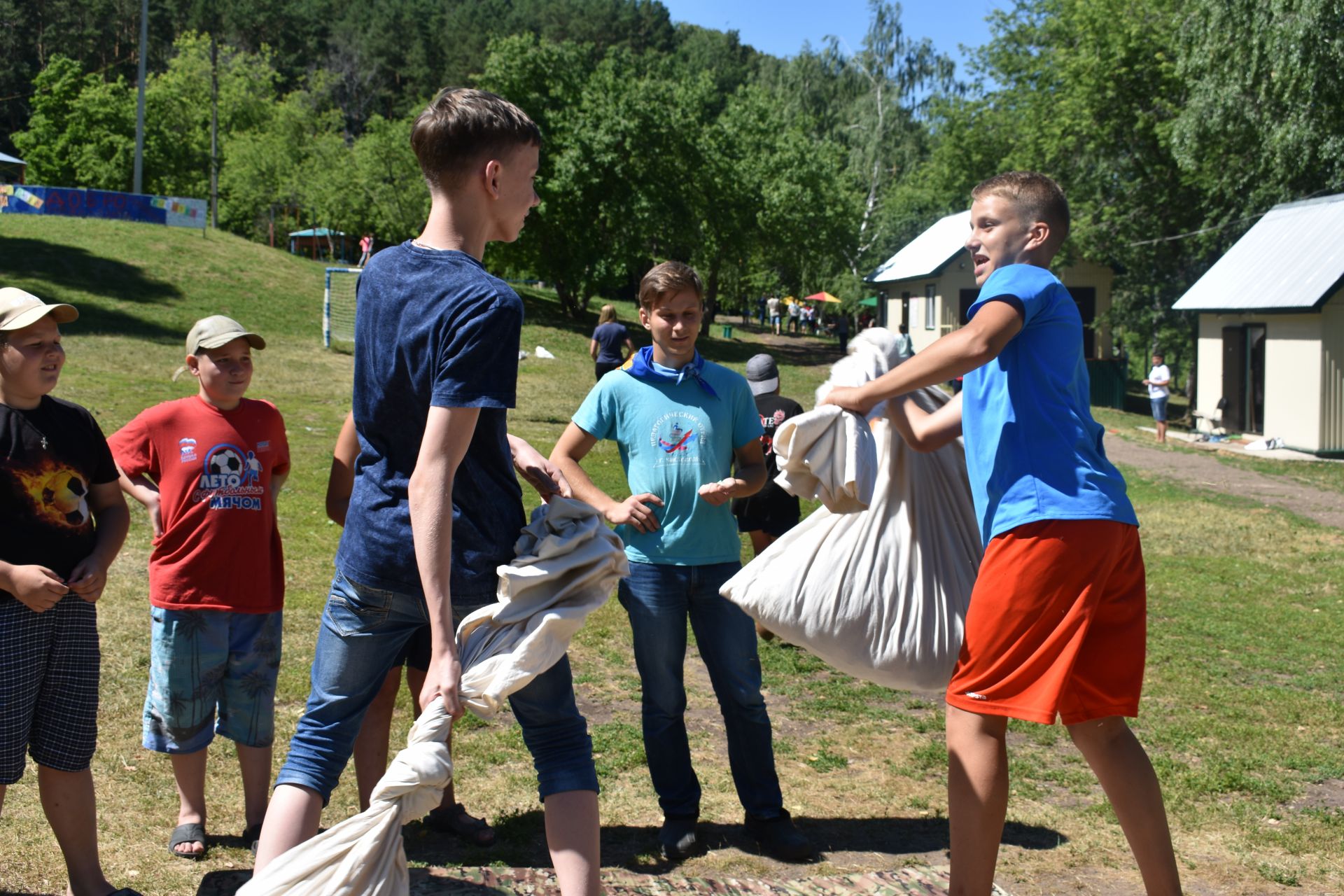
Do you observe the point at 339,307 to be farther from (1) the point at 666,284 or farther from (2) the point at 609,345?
(1) the point at 666,284

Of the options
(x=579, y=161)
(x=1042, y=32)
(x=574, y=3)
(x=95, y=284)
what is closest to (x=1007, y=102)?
(x=1042, y=32)

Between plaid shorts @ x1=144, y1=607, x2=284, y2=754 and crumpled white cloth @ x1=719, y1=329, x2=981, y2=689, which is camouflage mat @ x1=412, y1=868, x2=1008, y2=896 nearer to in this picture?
crumpled white cloth @ x1=719, y1=329, x2=981, y2=689

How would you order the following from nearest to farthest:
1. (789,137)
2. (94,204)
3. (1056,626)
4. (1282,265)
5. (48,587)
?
(1056,626) → (48,587) → (1282,265) → (94,204) → (789,137)

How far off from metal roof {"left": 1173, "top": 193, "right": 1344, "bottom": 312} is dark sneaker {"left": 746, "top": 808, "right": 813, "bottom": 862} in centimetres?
2058

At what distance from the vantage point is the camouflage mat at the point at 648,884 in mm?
3256

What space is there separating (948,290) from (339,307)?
20.8 metres

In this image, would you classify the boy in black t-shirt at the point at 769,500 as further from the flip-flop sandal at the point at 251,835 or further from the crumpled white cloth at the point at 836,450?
the flip-flop sandal at the point at 251,835

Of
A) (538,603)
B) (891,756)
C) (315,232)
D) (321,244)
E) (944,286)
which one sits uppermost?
(321,244)

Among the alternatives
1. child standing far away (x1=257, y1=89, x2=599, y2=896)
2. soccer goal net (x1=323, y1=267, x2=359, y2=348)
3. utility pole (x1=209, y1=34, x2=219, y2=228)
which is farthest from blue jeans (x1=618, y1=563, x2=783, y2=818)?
utility pole (x1=209, y1=34, x2=219, y2=228)

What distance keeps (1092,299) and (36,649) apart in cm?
3615

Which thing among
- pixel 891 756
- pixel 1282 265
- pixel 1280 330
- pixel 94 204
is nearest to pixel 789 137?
pixel 94 204

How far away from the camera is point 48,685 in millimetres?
3268

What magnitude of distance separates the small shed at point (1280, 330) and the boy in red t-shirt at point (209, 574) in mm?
21380

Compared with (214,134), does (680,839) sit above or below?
below
